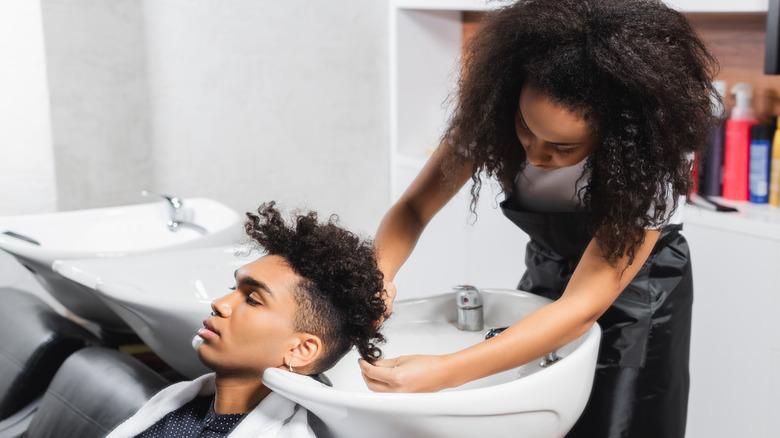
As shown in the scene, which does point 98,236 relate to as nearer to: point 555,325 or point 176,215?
point 176,215

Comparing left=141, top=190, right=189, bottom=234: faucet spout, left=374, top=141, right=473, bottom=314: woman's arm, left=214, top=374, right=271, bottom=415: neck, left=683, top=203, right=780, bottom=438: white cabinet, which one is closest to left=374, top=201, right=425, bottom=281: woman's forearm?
left=374, top=141, right=473, bottom=314: woman's arm

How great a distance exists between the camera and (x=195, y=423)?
1243mm

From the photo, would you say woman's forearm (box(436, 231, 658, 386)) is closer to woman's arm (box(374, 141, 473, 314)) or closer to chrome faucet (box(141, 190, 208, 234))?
woman's arm (box(374, 141, 473, 314))

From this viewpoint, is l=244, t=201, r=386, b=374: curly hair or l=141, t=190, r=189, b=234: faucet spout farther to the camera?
l=141, t=190, r=189, b=234: faucet spout

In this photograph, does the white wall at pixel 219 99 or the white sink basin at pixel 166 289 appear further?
the white wall at pixel 219 99

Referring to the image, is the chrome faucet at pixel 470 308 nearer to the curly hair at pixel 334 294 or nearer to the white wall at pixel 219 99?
the curly hair at pixel 334 294

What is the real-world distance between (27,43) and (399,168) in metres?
1.24

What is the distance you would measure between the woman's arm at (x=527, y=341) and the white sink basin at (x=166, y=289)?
0.38 m

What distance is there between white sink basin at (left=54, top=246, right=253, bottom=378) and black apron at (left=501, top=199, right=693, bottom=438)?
1.86 ft

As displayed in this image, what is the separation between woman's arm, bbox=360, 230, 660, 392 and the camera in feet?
3.41

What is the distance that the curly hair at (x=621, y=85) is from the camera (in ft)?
3.53

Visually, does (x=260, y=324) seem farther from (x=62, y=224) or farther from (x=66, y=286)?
(x=62, y=224)

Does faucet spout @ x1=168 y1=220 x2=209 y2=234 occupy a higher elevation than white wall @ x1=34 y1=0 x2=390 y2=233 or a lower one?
lower

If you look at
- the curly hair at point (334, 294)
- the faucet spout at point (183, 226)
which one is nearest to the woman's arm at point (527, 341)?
the curly hair at point (334, 294)
